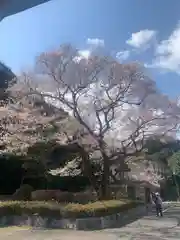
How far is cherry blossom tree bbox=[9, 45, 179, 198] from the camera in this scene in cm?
1414

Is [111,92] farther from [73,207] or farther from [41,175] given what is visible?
[41,175]

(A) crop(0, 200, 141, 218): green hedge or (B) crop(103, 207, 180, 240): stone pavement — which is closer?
(B) crop(103, 207, 180, 240): stone pavement

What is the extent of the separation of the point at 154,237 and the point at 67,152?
1009cm

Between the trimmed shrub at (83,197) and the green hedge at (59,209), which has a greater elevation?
the trimmed shrub at (83,197)

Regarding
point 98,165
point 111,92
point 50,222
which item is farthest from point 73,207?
point 98,165

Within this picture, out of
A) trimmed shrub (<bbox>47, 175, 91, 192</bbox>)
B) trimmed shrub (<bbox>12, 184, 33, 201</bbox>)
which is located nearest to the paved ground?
trimmed shrub (<bbox>12, 184, 33, 201</bbox>)

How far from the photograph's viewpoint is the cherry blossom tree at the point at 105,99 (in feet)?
46.4

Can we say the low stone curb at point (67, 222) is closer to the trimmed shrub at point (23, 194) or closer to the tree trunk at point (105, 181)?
the tree trunk at point (105, 181)

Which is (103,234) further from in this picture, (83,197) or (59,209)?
(83,197)

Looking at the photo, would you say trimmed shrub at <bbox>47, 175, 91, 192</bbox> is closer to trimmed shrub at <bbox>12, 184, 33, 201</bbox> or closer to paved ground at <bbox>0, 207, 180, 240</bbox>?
trimmed shrub at <bbox>12, 184, 33, 201</bbox>

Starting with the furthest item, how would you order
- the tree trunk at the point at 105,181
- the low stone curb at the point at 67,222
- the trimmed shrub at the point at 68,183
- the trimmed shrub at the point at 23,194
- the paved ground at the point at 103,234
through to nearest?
the trimmed shrub at the point at 68,183, the trimmed shrub at the point at 23,194, the tree trunk at the point at 105,181, the low stone curb at the point at 67,222, the paved ground at the point at 103,234

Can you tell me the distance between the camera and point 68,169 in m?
18.9

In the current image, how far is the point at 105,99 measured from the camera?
14.9 m

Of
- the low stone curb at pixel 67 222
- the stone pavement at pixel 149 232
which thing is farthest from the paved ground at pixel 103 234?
the low stone curb at pixel 67 222
